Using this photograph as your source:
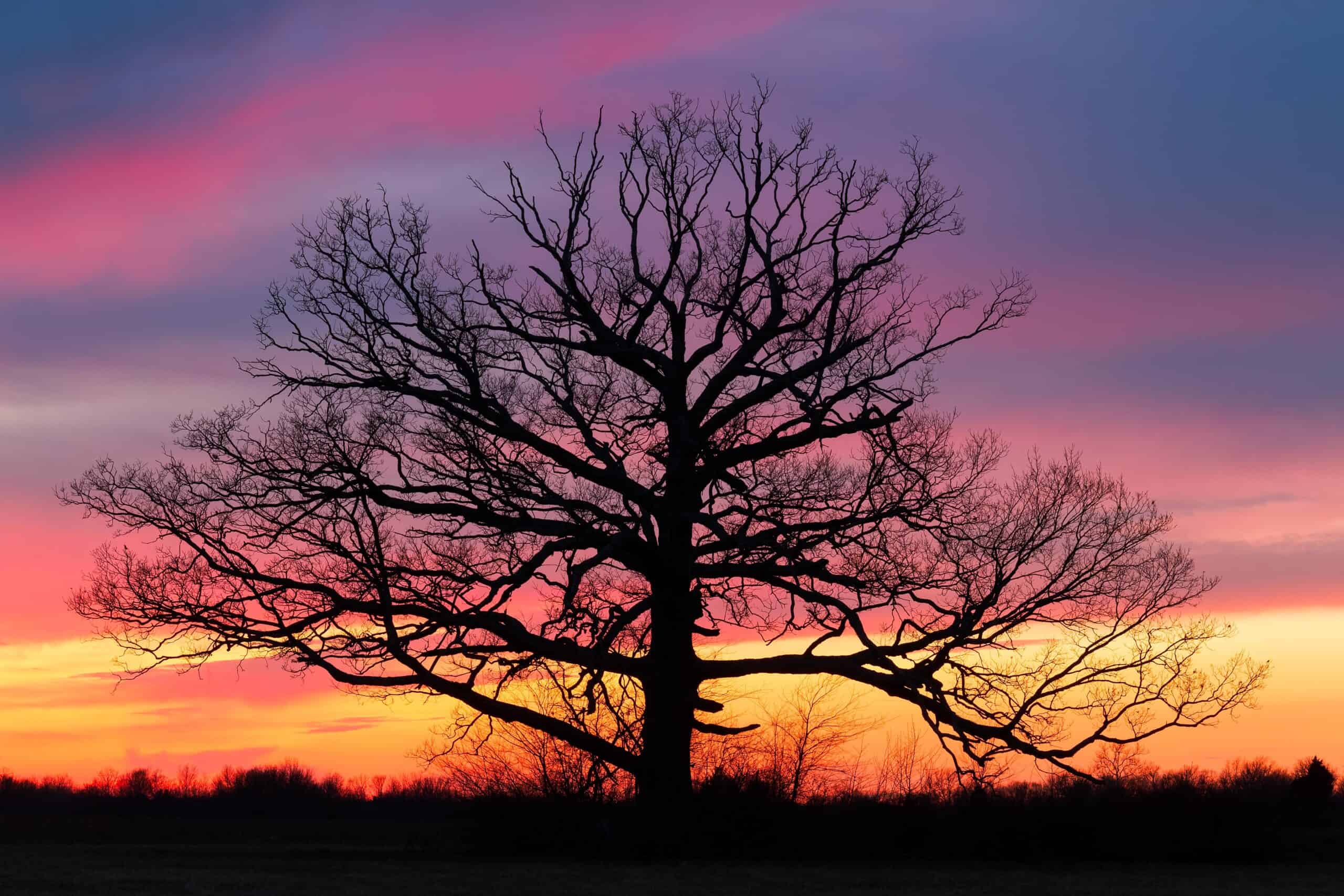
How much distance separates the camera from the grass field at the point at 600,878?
1892cm

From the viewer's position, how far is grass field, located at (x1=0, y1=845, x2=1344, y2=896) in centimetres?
1892

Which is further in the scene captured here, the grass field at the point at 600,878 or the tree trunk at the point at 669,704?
the tree trunk at the point at 669,704

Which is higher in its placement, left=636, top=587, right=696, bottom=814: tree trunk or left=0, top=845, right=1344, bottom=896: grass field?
left=636, top=587, right=696, bottom=814: tree trunk

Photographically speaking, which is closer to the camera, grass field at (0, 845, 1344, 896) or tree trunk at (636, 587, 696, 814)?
grass field at (0, 845, 1344, 896)

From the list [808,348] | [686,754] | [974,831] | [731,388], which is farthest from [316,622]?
[974,831]

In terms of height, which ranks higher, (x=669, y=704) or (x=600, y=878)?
(x=669, y=704)

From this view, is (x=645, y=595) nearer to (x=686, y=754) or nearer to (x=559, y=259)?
(x=686, y=754)

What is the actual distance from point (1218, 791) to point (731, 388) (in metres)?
12.0

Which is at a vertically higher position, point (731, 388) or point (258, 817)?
point (731, 388)

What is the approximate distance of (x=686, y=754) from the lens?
1021 inches

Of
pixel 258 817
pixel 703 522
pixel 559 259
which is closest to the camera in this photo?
pixel 703 522

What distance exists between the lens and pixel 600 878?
20.4m

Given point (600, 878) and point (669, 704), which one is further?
point (669, 704)

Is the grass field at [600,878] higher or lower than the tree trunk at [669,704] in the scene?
lower
